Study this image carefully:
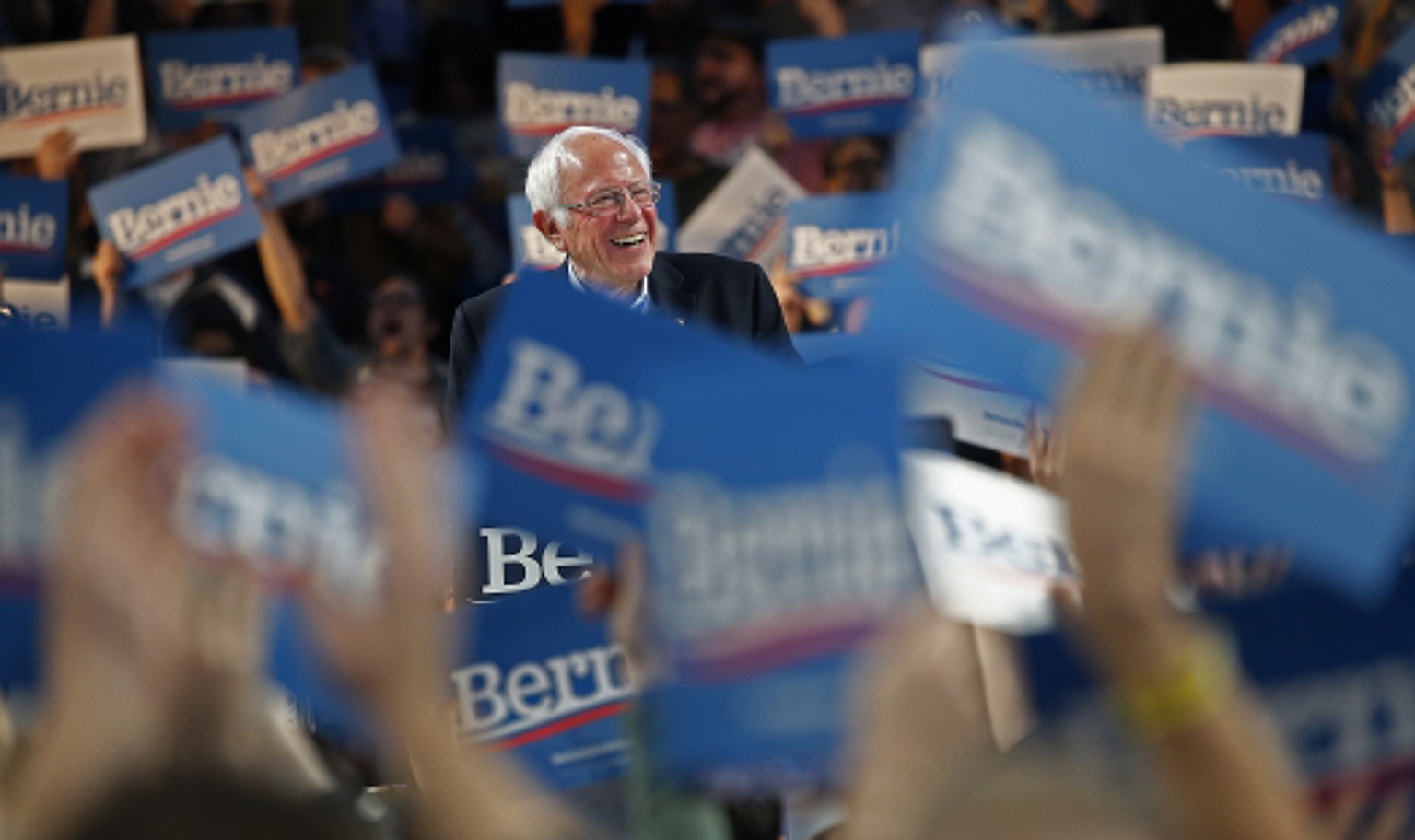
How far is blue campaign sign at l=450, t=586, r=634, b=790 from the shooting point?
7.94ft

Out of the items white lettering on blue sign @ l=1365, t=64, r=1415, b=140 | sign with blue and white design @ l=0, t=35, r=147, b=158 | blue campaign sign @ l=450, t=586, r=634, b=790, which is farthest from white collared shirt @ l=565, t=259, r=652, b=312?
sign with blue and white design @ l=0, t=35, r=147, b=158

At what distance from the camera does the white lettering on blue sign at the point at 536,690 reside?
2418 mm

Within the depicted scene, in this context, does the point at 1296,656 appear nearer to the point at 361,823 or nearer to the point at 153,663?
the point at 361,823

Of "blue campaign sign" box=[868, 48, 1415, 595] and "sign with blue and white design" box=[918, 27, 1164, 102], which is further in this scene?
"sign with blue and white design" box=[918, 27, 1164, 102]

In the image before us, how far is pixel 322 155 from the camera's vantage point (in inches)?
222

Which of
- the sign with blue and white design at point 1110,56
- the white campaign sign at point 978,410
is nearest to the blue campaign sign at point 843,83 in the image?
the sign with blue and white design at point 1110,56

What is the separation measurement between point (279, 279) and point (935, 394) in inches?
124

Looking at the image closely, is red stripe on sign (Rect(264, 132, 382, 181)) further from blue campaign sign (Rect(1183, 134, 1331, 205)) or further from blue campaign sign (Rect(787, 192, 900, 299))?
blue campaign sign (Rect(1183, 134, 1331, 205))

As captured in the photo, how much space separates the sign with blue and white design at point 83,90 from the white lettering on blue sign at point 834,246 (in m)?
2.05

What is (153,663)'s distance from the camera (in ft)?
3.32

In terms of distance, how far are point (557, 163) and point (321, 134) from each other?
7.55 feet

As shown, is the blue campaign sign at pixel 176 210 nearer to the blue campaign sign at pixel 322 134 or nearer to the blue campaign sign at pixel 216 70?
the blue campaign sign at pixel 322 134

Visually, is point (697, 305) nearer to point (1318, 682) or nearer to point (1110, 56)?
point (1318, 682)

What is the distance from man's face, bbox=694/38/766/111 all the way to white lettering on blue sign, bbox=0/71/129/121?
1759 millimetres
